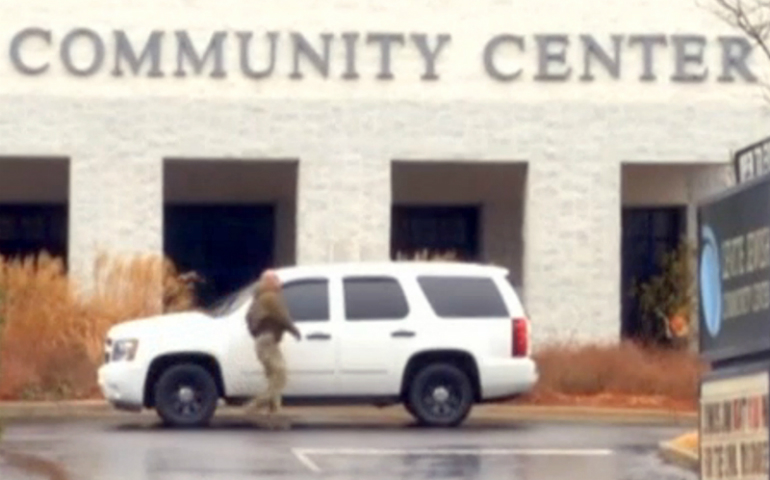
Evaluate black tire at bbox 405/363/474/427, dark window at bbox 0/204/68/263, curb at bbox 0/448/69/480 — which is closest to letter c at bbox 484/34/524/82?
dark window at bbox 0/204/68/263

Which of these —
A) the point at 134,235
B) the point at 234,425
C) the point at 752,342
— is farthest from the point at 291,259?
the point at 752,342

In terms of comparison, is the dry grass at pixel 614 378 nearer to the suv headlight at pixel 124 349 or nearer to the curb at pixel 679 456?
the suv headlight at pixel 124 349

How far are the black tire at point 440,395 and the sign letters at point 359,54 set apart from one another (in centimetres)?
1071

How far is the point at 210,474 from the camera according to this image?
2044 centimetres

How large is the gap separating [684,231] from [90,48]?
9792 mm

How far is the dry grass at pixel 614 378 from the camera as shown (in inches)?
1221

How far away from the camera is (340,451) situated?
2300cm

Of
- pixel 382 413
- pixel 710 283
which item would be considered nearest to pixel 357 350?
pixel 382 413

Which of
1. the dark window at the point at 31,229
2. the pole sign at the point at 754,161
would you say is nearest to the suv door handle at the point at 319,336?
the dark window at the point at 31,229

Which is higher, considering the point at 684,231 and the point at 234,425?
the point at 684,231

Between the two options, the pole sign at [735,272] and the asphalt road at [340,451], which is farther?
the asphalt road at [340,451]

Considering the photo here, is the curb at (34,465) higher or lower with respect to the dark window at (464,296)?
lower

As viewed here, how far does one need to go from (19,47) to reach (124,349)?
34.9 ft

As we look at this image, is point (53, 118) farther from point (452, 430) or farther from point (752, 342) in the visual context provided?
point (752, 342)
